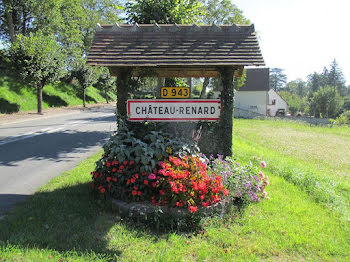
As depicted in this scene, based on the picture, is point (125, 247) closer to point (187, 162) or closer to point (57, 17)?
point (187, 162)

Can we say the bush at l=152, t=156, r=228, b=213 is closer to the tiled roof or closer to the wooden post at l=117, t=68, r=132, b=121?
the wooden post at l=117, t=68, r=132, b=121

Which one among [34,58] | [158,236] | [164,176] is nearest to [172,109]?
[164,176]

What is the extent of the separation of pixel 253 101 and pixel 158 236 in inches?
1942

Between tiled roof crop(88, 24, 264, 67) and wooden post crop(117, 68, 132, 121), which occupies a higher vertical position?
tiled roof crop(88, 24, 264, 67)

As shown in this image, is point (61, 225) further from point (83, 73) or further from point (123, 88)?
point (83, 73)

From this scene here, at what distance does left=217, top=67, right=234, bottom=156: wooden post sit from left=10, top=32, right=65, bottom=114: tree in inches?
704

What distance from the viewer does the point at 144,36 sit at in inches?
227

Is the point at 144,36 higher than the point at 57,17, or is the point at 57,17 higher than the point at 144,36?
the point at 57,17

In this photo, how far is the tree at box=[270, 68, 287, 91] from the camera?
13512 centimetres

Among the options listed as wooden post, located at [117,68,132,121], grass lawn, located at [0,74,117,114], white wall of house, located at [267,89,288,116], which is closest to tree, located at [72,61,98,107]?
grass lawn, located at [0,74,117,114]

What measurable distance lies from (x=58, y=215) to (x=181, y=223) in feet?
6.38

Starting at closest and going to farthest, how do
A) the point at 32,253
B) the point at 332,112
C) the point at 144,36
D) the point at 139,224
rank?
the point at 32,253
the point at 139,224
the point at 144,36
the point at 332,112

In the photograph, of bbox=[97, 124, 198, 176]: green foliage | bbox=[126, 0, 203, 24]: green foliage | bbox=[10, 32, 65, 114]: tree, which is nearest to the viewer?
bbox=[97, 124, 198, 176]: green foliage

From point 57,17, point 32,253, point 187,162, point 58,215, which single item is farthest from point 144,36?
point 57,17
